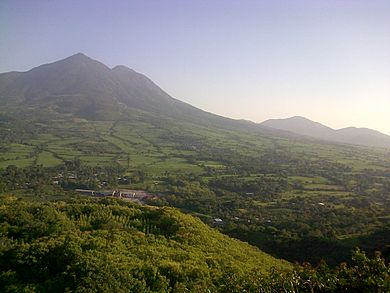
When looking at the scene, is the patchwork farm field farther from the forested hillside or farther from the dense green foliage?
the dense green foliage

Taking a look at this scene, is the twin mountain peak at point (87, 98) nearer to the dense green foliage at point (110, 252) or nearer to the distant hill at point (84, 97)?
the distant hill at point (84, 97)

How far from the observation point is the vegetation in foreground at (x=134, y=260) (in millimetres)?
8836

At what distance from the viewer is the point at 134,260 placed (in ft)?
56.9

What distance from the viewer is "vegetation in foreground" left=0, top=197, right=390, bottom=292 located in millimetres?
8836

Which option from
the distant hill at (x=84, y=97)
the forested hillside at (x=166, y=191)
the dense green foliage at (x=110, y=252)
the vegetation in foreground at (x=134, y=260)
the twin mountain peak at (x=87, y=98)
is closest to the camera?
the vegetation in foreground at (x=134, y=260)

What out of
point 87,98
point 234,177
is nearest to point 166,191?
point 234,177

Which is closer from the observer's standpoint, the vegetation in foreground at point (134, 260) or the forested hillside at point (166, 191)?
the vegetation in foreground at point (134, 260)

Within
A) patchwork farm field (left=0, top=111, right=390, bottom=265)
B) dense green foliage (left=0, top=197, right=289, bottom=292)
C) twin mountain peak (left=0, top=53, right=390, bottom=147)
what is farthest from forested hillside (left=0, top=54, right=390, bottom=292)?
twin mountain peak (left=0, top=53, right=390, bottom=147)

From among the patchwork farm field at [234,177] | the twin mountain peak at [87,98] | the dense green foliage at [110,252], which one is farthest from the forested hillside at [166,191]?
the twin mountain peak at [87,98]

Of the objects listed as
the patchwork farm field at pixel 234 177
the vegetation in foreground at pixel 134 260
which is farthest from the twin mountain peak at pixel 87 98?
the vegetation in foreground at pixel 134 260

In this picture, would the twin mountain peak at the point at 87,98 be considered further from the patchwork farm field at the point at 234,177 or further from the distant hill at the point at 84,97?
the patchwork farm field at the point at 234,177

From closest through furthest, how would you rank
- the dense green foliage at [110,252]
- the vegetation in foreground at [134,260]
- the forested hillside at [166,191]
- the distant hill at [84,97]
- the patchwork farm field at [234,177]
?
the vegetation in foreground at [134,260], the dense green foliage at [110,252], the forested hillside at [166,191], the patchwork farm field at [234,177], the distant hill at [84,97]

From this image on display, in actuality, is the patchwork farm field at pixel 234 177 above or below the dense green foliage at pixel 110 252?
below

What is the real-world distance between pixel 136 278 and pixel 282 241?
21665mm
